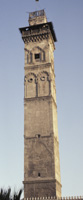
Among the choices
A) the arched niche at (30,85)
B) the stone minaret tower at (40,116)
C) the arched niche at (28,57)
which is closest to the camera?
the stone minaret tower at (40,116)

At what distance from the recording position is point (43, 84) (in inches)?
907

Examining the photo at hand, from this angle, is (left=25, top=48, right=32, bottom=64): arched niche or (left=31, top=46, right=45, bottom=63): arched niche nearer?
(left=31, top=46, right=45, bottom=63): arched niche

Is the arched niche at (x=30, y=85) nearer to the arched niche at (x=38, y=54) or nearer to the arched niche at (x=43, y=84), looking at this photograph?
the arched niche at (x=43, y=84)

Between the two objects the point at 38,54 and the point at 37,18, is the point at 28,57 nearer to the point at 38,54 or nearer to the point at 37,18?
the point at 38,54

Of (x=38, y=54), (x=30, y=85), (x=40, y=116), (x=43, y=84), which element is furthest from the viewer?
(x=38, y=54)

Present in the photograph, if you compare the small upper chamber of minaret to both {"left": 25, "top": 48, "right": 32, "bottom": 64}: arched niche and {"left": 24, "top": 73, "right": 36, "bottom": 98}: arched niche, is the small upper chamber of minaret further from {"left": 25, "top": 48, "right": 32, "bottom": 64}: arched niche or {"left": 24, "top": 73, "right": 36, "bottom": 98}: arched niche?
{"left": 24, "top": 73, "right": 36, "bottom": 98}: arched niche

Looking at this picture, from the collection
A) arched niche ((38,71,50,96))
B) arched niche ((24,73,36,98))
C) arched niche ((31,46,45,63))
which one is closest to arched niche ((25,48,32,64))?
arched niche ((31,46,45,63))

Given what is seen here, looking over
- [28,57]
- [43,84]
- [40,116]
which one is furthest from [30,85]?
[40,116]

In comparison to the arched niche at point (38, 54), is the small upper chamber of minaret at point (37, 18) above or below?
above

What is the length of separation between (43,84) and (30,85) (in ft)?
3.95

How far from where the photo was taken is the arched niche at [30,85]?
22800 millimetres

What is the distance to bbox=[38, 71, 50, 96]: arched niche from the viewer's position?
74.1ft

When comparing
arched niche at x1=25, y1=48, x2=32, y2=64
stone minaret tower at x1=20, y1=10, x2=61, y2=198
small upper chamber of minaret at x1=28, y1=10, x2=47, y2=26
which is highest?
small upper chamber of minaret at x1=28, y1=10, x2=47, y2=26

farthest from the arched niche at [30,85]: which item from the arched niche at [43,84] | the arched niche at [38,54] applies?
the arched niche at [38,54]
